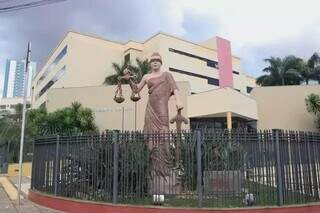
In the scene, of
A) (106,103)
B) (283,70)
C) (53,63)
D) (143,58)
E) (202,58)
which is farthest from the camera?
(53,63)

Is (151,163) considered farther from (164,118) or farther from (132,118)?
(132,118)

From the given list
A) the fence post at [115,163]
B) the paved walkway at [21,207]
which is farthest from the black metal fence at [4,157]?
the fence post at [115,163]

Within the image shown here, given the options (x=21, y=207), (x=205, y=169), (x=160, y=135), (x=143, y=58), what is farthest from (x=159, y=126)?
(x=143, y=58)

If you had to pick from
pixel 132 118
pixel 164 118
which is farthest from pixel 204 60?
pixel 164 118

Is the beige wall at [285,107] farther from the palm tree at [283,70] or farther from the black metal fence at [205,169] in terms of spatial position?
the black metal fence at [205,169]

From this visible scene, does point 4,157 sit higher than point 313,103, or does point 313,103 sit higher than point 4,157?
point 313,103

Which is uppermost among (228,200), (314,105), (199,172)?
(314,105)

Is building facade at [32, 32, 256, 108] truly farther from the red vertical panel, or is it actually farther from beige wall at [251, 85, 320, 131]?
beige wall at [251, 85, 320, 131]

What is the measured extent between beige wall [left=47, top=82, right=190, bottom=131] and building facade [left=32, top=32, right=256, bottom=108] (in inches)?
491

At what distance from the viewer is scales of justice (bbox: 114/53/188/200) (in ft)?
35.2

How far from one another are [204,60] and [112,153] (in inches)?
2279

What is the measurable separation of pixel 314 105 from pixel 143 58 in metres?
29.4

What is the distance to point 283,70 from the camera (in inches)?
2128

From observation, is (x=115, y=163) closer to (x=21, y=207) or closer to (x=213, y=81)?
(x=21, y=207)
